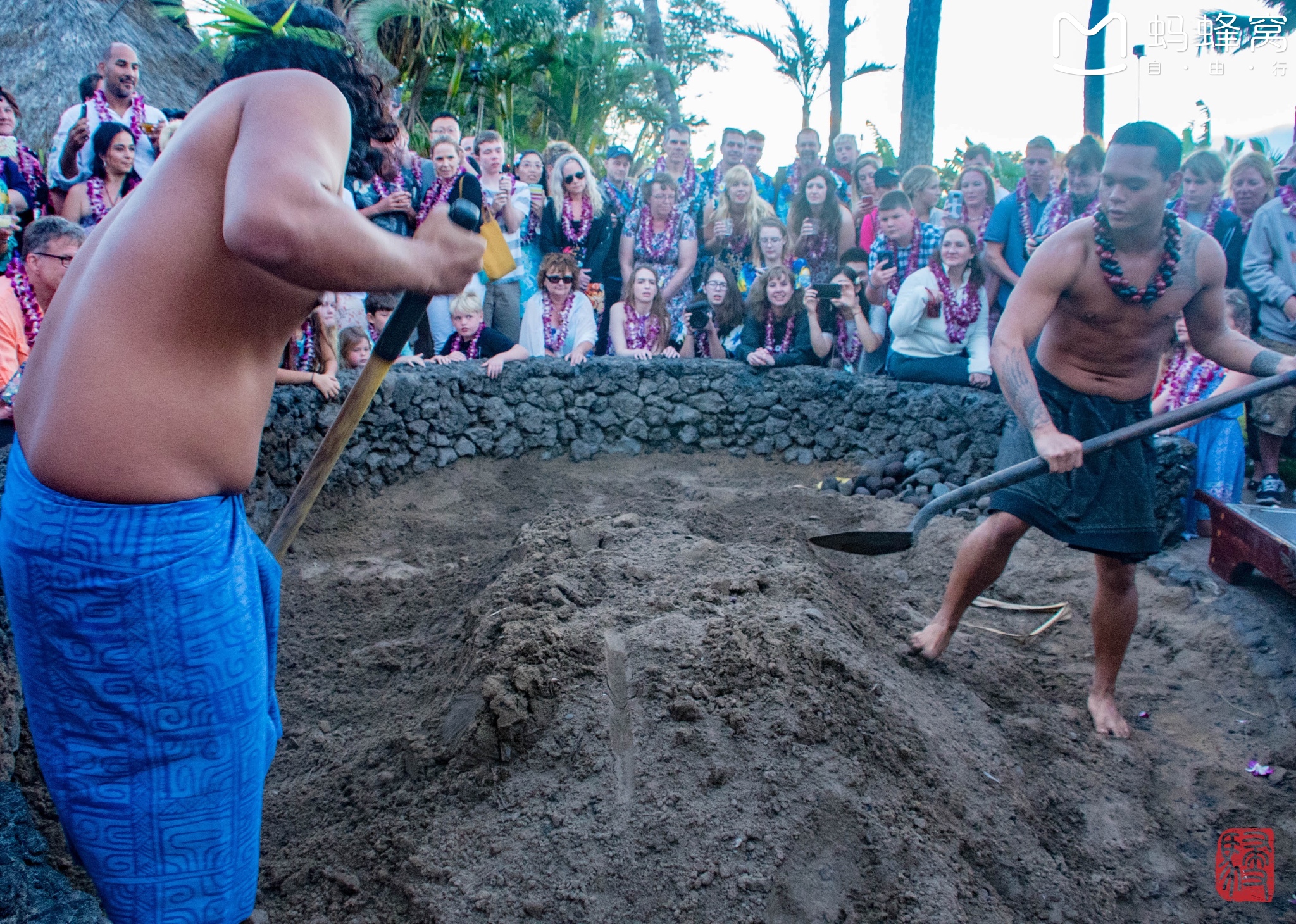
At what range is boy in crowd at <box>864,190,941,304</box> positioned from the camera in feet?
18.9

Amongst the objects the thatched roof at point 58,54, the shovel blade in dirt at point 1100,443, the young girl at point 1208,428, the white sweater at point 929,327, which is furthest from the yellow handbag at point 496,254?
the thatched roof at point 58,54

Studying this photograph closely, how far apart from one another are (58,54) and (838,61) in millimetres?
13271

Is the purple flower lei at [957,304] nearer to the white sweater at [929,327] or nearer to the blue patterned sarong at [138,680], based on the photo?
the white sweater at [929,327]

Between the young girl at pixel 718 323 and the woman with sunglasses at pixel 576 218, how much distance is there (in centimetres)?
89

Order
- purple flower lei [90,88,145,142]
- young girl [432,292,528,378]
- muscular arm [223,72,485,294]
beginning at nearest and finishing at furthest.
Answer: muscular arm [223,72,485,294]
purple flower lei [90,88,145,142]
young girl [432,292,528,378]

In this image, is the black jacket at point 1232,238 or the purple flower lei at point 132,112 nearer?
the purple flower lei at point 132,112

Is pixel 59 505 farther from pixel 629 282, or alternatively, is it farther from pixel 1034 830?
pixel 629 282

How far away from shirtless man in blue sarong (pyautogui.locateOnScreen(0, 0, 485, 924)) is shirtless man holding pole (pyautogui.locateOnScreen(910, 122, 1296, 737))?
84.8 inches

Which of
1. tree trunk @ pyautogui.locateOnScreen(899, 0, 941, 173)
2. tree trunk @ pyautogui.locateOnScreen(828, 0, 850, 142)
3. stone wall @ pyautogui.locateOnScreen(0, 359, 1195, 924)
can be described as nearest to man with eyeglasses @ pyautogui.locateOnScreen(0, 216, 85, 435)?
stone wall @ pyautogui.locateOnScreen(0, 359, 1195, 924)

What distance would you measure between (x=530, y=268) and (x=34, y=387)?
5368 millimetres

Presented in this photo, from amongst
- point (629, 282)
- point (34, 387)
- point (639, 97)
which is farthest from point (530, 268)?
point (639, 97)

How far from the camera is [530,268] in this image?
654 cm

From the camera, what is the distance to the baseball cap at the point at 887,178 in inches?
252

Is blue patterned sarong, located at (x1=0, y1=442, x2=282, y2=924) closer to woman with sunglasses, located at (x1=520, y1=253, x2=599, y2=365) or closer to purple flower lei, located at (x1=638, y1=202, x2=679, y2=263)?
woman with sunglasses, located at (x1=520, y1=253, x2=599, y2=365)
